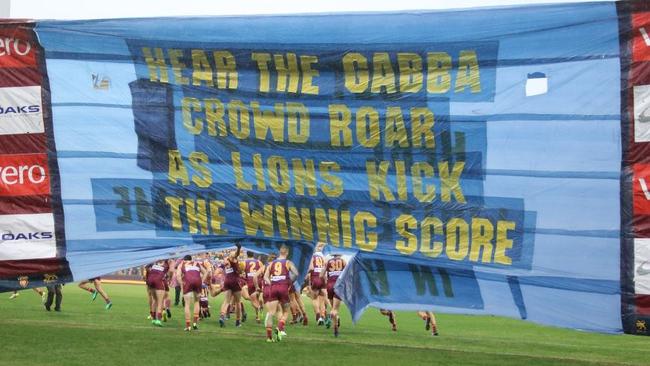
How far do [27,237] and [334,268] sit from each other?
1302 cm

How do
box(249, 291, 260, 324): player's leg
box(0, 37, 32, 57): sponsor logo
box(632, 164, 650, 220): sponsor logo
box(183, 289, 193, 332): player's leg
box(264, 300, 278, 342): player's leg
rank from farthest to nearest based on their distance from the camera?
box(249, 291, 260, 324): player's leg → box(183, 289, 193, 332): player's leg → box(264, 300, 278, 342): player's leg → box(0, 37, 32, 57): sponsor logo → box(632, 164, 650, 220): sponsor logo

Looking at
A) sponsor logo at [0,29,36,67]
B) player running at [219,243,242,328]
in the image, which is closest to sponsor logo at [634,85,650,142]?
sponsor logo at [0,29,36,67]

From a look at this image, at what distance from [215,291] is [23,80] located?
896 inches

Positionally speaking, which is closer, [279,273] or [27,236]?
[27,236]

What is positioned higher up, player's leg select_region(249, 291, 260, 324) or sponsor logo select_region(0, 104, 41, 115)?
sponsor logo select_region(0, 104, 41, 115)

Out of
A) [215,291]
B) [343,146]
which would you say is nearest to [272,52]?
[343,146]

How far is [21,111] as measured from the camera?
53.5 feet

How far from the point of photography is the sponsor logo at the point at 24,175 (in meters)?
16.3

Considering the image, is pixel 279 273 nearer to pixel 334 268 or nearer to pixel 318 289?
pixel 334 268

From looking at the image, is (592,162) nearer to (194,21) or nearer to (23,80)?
(194,21)

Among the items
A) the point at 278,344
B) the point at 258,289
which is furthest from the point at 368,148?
the point at 258,289

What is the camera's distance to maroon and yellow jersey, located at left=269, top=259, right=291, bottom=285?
79.7 feet

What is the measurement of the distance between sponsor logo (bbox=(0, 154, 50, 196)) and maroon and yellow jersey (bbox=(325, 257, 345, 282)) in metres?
12.6

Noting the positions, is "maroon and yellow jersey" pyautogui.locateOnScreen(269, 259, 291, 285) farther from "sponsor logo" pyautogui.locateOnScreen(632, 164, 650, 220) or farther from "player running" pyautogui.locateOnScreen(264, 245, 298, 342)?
"sponsor logo" pyautogui.locateOnScreen(632, 164, 650, 220)
